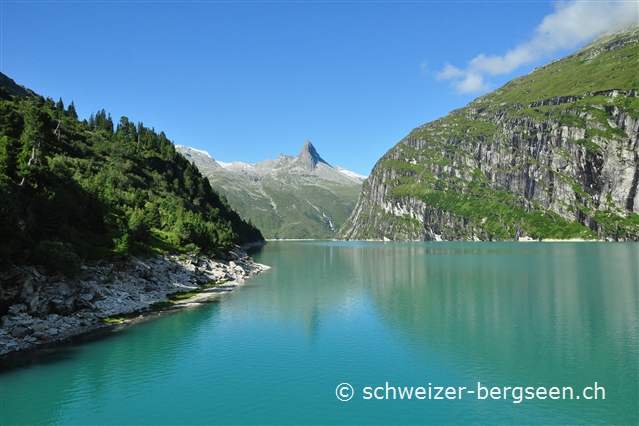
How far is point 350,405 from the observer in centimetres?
2919

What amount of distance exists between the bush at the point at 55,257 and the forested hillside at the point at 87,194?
112 mm

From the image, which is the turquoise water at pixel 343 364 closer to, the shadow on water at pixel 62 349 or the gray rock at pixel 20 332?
the shadow on water at pixel 62 349

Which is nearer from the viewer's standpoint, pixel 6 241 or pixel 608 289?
pixel 6 241

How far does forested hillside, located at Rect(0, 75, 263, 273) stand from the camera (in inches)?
2008

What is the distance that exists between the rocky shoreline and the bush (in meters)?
0.93

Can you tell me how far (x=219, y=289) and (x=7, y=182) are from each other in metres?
40.7

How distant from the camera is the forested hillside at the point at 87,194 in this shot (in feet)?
167

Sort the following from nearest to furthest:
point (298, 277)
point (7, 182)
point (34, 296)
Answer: point (34, 296)
point (7, 182)
point (298, 277)

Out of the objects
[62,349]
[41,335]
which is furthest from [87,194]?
[62,349]

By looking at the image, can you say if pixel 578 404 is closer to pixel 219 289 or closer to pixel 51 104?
pixel 219 289

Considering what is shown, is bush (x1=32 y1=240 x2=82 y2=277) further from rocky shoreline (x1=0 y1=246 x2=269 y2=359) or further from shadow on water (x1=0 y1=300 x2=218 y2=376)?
shadow on water (x1=0 y1=300 x2=218 y2=376)

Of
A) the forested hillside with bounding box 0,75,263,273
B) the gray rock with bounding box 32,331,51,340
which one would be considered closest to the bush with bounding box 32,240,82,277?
the forested hillside with bounding box 0,75,263,273

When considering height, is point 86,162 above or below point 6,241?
above

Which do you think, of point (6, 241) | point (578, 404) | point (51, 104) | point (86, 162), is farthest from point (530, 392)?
point (51, 104)
